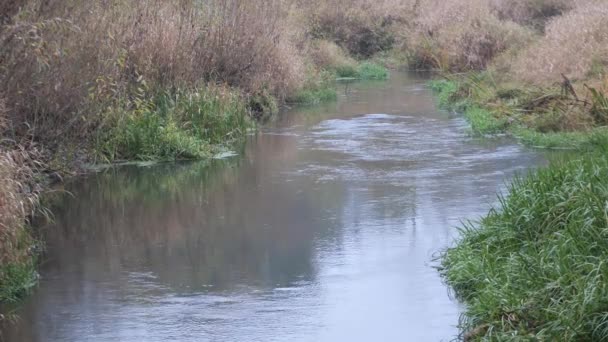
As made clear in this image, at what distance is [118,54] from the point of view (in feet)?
56.4

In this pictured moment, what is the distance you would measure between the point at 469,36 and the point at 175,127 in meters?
19.7

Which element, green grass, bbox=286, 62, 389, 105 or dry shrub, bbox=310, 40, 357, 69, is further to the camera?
dry shrub, bbox=310, 40, 357, 69

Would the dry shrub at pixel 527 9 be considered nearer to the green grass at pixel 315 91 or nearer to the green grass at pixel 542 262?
the green grass at pixel 315 91

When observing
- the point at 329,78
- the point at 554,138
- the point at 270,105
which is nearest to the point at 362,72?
the point at 329,78

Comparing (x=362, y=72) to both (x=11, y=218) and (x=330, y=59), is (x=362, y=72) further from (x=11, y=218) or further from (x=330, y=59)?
(x=11, y=218)

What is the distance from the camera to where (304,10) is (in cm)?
4188

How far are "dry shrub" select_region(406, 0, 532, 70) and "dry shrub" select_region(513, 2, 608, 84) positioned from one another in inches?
205

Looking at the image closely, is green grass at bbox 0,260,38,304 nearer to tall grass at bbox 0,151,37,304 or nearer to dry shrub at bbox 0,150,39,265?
tall grass at bbox 0,151,37,304

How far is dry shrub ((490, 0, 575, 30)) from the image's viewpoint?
44.4m

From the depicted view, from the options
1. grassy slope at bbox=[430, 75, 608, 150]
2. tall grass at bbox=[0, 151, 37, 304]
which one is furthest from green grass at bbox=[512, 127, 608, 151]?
tall grass at bbox=[0, 151, 37, 304]

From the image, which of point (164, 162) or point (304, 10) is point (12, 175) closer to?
point (164, 162)

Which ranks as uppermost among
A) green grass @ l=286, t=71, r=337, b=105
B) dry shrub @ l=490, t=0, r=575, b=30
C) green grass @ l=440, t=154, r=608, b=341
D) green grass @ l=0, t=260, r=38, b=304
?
dry shrub @ l=490, t=0, r=575, b=30

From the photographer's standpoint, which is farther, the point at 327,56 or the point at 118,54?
the point at 327,56

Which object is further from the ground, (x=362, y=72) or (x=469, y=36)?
(x=469, y=36)
